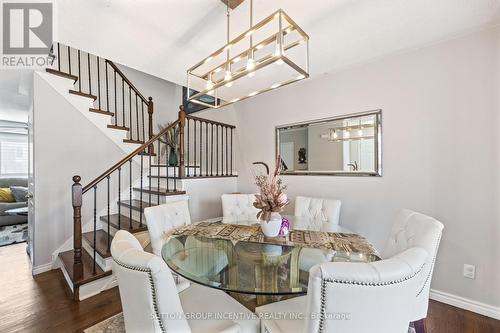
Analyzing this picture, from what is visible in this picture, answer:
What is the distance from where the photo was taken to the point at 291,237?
1.82 m

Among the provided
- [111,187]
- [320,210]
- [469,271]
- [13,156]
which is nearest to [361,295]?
[320,210]

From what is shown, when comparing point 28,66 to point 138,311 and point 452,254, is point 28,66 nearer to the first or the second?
point 138,311

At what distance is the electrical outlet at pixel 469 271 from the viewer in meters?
2.01

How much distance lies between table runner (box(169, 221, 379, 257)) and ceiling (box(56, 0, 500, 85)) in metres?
1.75

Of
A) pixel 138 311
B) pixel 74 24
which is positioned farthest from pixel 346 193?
pixel 74 24

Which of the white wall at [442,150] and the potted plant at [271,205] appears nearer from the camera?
the potted plant at [271,205]

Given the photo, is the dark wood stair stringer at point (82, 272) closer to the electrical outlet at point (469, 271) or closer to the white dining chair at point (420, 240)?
the white dining chair at point (420, 240)

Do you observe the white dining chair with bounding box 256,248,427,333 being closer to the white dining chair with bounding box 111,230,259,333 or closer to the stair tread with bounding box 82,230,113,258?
the white dining chair with bounding box 111,230,259,333

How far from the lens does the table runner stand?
1618 millimetres

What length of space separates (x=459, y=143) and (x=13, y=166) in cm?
886

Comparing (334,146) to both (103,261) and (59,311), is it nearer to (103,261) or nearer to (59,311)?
(103,261)

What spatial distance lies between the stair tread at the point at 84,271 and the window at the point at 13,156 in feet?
16.1

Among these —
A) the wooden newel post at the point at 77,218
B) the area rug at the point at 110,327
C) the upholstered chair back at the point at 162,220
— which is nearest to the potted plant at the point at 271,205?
the upholstered chair back at the point at 162,220

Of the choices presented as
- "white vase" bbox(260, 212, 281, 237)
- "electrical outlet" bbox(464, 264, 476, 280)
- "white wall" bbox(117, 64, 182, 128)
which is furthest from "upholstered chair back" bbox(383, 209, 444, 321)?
"white wall" bbox(117, 64, 182, 128)
